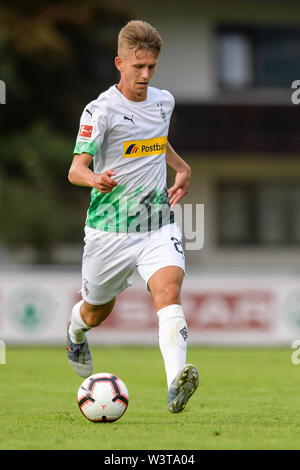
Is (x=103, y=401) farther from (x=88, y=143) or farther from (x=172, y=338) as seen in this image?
(x=88, y=143)

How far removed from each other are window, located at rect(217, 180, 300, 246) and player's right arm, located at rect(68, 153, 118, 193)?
1801 cm

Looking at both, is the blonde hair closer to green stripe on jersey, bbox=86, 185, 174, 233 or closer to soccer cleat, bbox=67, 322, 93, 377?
green stripe on jersey, bbox=86, 185, 174, 233

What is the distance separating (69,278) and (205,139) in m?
8.74

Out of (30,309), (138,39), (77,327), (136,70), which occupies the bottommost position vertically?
(77,327)

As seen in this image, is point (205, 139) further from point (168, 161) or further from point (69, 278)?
point (168, 161)

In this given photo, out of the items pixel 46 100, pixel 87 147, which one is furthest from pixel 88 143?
pixel 46 100

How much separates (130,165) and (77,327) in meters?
1.59

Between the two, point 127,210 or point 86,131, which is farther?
point 127,210

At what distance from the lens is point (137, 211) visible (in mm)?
6715

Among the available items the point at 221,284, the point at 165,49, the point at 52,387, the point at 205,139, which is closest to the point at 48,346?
the point at 221,284

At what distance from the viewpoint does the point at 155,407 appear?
7.54 meters

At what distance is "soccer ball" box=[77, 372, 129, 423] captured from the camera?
257 inches

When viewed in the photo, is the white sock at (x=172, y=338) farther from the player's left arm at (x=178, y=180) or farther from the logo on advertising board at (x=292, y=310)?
the logo on advertising board at (x=292, y=310)

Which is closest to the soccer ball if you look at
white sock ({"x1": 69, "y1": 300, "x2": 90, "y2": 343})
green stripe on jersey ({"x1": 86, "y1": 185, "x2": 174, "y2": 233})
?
white sock ({"x1": 69, "y1": 300, "x2": 90, "y2": 343})
